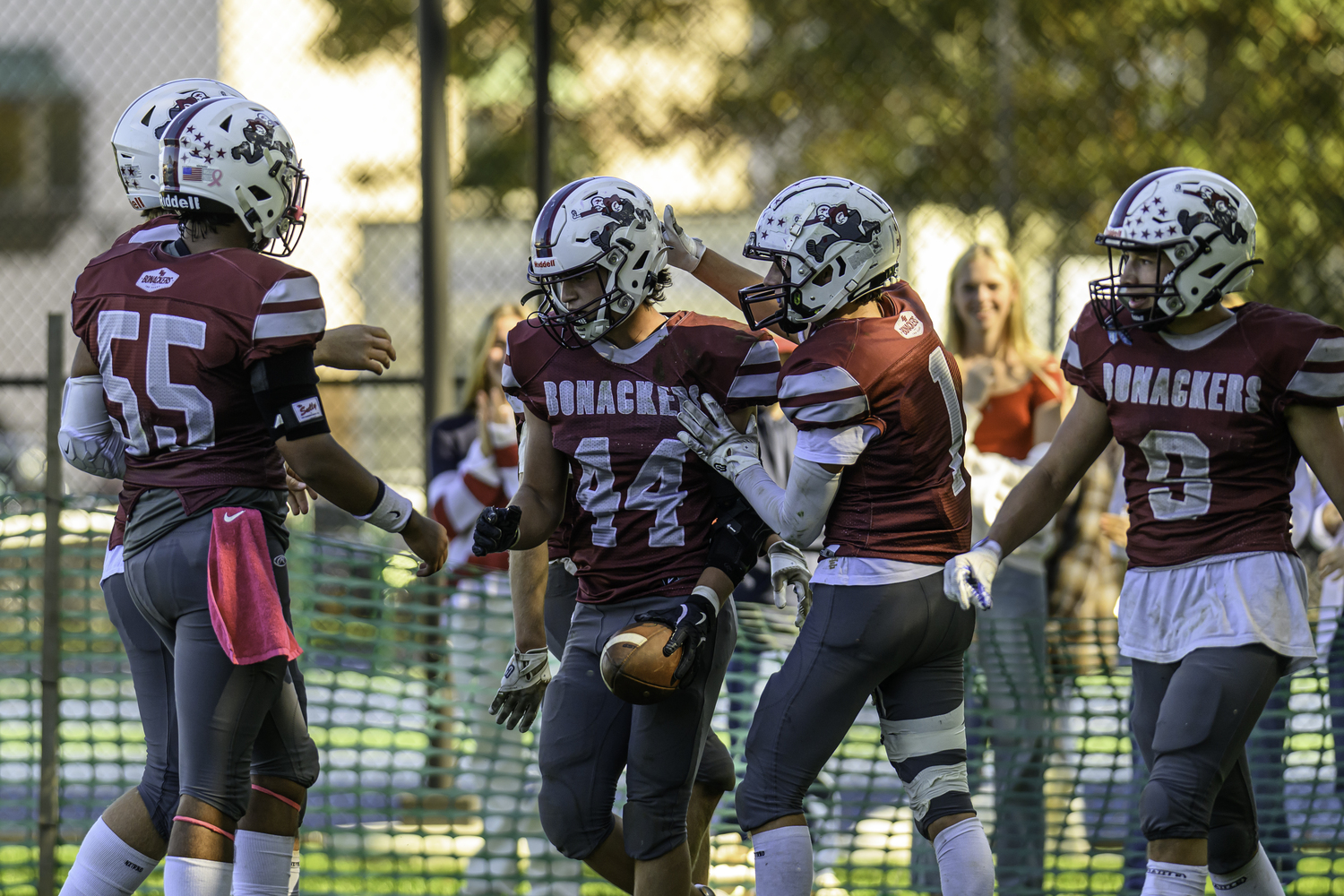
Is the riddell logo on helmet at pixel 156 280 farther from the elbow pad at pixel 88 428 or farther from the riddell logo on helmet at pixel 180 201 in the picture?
the elbow pad at pixel 88 428

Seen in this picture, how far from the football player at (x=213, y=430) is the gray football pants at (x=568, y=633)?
0.77 meters

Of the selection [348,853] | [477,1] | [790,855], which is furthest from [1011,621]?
[477,1]

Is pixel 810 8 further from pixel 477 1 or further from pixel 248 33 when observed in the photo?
pixel 248 33

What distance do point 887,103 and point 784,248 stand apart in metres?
4.54

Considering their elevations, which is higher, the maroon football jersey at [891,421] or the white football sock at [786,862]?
the maroon football jersey at [891,421]

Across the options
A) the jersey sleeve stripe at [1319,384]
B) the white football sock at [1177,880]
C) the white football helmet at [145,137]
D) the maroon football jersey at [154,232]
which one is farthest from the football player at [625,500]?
the jersey sleeve stripe at [1319,384]

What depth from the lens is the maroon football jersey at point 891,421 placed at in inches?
134

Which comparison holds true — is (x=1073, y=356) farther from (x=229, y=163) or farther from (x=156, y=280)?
(x=156, y=280)

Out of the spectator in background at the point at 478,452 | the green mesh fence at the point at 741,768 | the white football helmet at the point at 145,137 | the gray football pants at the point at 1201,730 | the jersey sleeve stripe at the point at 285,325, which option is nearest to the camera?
the jersey sleeve stripe at the point at 285,325

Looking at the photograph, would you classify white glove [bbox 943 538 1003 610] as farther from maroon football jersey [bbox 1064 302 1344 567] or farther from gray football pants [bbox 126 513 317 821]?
gray football pants [bbox 126 513 317 821]

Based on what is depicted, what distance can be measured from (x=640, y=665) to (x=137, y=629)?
4.32 ft

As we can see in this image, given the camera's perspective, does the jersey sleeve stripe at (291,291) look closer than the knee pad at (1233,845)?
Yes

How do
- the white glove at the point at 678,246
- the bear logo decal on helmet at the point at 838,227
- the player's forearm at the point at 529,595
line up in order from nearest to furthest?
the bear logo decal on helmet at the point at 838,227 → the white glove at the point at 678,246 → the player's forearm at the point at 529,595

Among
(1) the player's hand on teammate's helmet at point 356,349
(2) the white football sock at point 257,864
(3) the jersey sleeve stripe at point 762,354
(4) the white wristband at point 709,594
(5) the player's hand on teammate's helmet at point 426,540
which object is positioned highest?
(1) the player's hand on teammate's helmet at point 356,349
